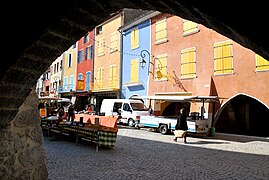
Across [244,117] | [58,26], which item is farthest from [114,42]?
[58,26]

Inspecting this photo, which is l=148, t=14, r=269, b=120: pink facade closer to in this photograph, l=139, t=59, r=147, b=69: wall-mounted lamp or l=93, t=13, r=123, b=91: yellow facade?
l=139, t=59, r=147, b=69: wall-mounted lamp

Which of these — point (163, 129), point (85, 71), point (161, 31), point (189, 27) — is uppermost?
point (161, 31)

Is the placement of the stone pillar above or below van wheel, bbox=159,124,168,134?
above

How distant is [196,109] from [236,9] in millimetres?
13685

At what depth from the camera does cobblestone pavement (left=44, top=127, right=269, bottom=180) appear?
226 inches

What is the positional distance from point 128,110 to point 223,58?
6.78 meters

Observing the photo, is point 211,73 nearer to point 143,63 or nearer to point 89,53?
point 143,63

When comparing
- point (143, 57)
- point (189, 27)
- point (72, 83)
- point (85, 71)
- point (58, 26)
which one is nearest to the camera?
point (58, 26)

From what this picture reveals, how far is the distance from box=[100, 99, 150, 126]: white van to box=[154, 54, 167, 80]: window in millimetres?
2252

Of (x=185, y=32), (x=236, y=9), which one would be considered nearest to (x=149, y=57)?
(x=185, y=32)

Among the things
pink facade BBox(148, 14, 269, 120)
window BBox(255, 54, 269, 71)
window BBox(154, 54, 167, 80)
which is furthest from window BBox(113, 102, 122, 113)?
window BBox(255, 54, 269, 71)

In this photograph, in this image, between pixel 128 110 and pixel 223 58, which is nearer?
pixel 223 58

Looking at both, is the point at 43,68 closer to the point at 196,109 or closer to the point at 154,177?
the point at 154,177

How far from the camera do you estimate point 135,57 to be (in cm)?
2070
